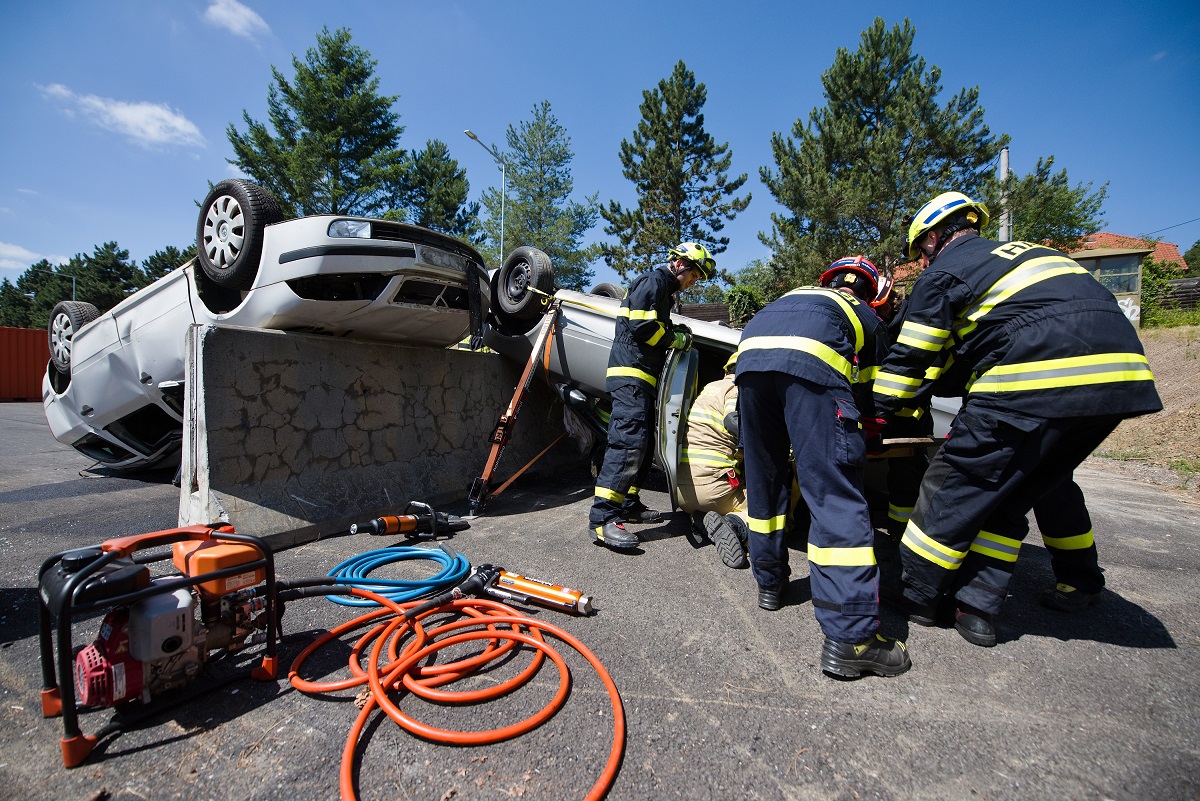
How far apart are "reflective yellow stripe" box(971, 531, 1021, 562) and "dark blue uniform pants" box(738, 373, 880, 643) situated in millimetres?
605

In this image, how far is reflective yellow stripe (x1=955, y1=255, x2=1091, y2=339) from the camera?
7.25 ft

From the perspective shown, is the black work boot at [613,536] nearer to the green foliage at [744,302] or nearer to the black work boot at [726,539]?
the black work boot at [726,539]

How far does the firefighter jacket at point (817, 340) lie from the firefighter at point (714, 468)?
829mm

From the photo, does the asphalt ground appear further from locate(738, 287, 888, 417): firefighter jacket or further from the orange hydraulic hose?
locate(738, 287, 888, 417): firefighter jacket

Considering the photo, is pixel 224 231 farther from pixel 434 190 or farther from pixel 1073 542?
pixel 434 190

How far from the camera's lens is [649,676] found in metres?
1.92

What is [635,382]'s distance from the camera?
3.62 m

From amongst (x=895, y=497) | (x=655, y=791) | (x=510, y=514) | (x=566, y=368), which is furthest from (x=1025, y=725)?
(x=566, y=368)

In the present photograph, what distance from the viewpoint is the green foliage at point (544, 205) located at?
28000mm

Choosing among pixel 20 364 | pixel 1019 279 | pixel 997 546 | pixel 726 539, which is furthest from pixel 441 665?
pixel 20 364

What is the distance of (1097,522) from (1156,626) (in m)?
1.99

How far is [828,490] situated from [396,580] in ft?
6.66

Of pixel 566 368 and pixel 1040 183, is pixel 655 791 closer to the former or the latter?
pixel 566 368

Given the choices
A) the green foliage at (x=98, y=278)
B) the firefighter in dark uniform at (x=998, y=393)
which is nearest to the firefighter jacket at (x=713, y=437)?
the firefighter in dark uniform at (x=998, y=393)
